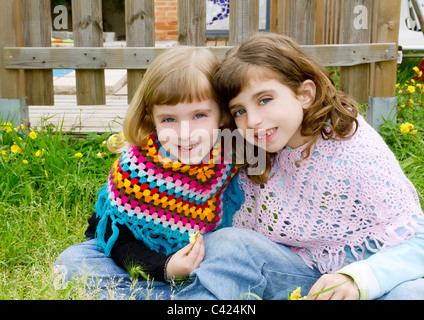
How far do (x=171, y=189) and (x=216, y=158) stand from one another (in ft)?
0.69

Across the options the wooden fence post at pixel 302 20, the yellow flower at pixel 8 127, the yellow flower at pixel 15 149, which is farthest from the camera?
the wooden fence post at pixel 302 20

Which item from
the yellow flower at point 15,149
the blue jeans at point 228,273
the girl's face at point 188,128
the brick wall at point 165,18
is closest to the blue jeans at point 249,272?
the blue jeans at point 228,273

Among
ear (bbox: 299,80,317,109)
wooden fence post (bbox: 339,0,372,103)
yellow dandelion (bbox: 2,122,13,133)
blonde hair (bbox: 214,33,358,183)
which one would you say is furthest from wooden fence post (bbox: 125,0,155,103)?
ear (bbox: 299,80,317,109)

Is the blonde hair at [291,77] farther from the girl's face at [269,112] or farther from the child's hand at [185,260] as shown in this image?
the child's hand at [185,260]

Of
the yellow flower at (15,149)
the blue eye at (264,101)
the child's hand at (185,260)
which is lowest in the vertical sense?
the child's hand at (185,260)

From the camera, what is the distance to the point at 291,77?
176 cm

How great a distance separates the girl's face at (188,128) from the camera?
1.81 metres

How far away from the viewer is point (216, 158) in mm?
1979

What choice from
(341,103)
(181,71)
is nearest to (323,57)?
(341,103)

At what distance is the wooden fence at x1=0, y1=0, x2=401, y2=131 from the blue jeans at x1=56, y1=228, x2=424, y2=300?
4.87ft

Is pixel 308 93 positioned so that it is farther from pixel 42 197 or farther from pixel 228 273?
pixel 42 197

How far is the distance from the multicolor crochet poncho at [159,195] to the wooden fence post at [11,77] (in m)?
1.46

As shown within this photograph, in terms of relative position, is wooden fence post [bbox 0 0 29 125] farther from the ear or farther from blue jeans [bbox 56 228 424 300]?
the ear

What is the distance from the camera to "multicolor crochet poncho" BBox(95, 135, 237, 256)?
1.93 m
